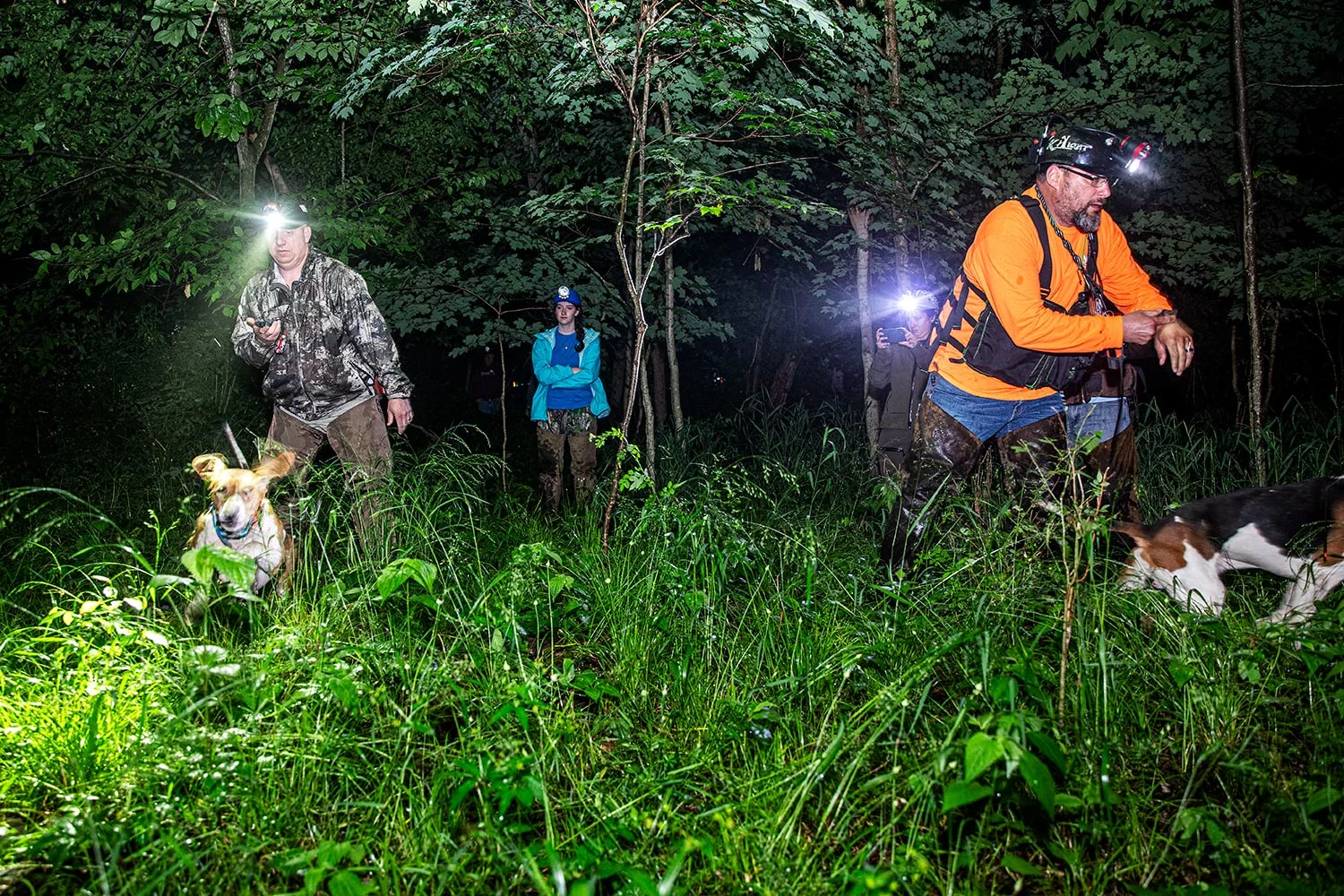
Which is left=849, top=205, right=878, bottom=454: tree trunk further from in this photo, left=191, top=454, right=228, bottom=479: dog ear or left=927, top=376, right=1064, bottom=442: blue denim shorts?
left=191, top=454, right=228, bottom=479: dog ear

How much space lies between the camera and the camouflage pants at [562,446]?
6.54m

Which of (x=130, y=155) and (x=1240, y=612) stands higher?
(x=130, y=155)

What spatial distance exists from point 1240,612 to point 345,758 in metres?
3.17

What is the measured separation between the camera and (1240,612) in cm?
297

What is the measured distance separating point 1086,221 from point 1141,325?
59cm

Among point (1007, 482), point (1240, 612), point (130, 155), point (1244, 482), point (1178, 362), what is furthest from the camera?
point (130, 155)

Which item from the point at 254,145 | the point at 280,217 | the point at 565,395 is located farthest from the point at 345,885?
the point at 254,145

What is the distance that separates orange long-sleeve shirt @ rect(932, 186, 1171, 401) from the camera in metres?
3.38

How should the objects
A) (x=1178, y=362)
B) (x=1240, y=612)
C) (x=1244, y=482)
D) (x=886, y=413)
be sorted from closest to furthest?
1. (x=1240, y=612)
2. (x=1178, y=362)
3. (x=1244, y=482)
4. (x=886, y=413)

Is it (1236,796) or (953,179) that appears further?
(953,179)

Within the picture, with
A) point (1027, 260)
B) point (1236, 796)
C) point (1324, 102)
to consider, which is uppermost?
point (1324, 102)

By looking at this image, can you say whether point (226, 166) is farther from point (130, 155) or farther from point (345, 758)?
point (345, 758)

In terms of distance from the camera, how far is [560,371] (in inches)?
254

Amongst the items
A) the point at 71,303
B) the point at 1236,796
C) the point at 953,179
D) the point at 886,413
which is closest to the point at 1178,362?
the point at 1236,796
